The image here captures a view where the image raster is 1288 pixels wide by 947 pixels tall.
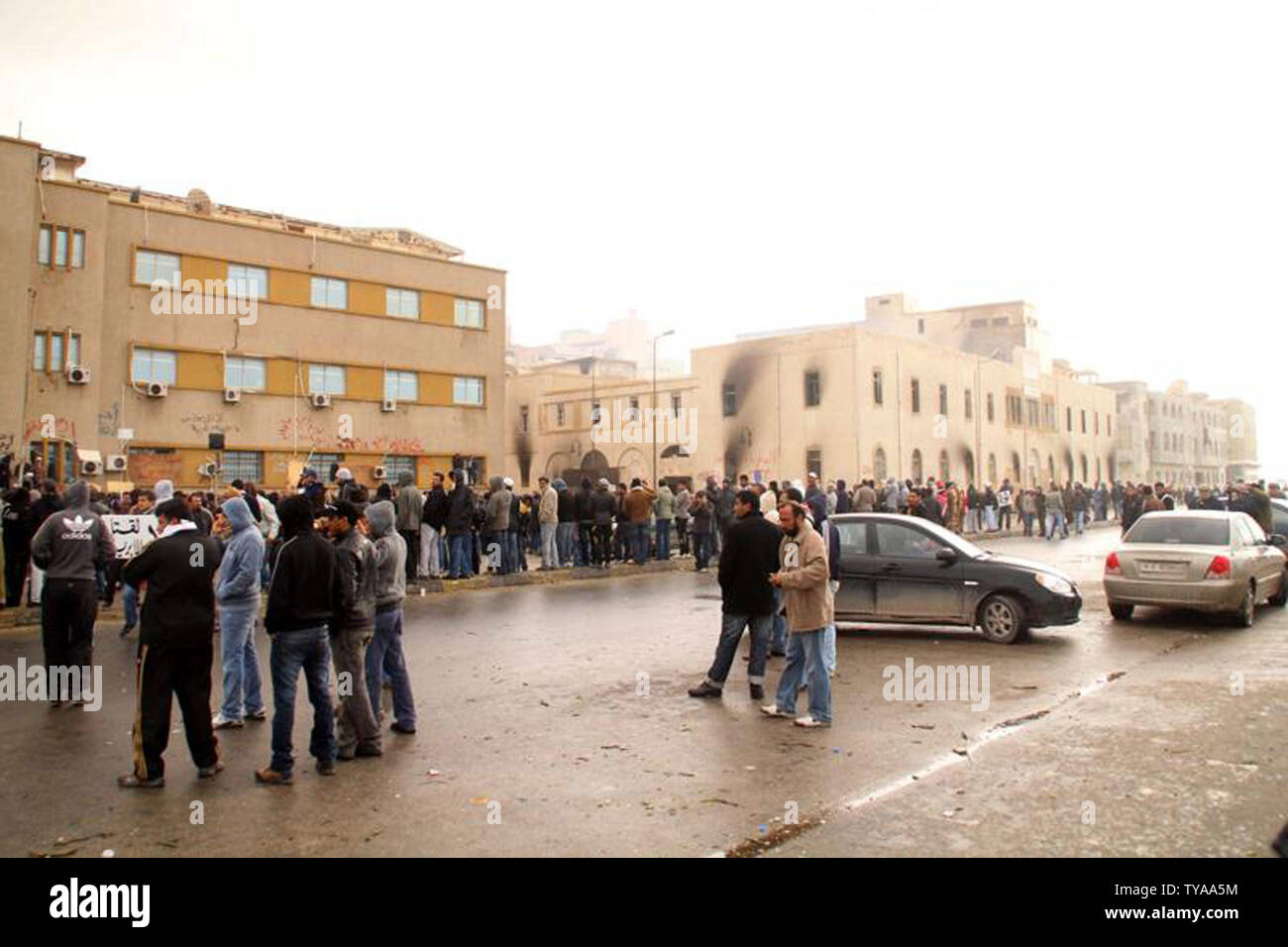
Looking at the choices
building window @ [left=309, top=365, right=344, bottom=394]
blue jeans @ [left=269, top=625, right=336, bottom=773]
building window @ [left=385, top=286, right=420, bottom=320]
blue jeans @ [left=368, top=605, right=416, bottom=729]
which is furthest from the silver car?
building window @ [left=385, top=286, right=420, bottom=320]

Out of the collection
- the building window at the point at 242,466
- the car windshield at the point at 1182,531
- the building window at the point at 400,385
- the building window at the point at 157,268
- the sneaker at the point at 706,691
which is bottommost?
the sneaker at the point at 706,691

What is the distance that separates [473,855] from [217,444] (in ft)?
89.5

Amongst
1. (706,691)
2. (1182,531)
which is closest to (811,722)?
(706,691)

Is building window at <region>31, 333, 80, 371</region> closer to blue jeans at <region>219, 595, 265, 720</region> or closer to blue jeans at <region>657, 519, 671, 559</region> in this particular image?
blue jeans at <region>657, 519, 671, 559</region>

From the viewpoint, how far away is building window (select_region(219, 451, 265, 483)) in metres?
30.5

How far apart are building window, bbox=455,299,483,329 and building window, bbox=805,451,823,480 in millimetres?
18797

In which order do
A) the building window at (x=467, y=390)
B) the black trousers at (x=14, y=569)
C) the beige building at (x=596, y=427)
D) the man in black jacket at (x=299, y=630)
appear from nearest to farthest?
the man in black jacket at (x=299, y=630), the black trousers at (x=14, y=569), the building window at (x=467, y=390), the beige building at (x=596, y=427)

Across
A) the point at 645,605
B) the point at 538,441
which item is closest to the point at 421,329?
the point at 645,605

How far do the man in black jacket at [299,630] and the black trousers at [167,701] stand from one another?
1.44 feet

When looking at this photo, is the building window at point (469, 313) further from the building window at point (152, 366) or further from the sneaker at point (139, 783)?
the sneaker at point (139, 783)

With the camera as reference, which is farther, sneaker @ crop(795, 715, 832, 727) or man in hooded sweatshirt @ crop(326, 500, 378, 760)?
sneaker @ crop(795, 715, 832, 727)

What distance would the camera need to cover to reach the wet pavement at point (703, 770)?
5.08m

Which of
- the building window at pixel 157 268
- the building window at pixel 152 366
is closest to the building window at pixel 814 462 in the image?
the building window at pixel 152 366

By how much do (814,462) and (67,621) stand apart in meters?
41.7
